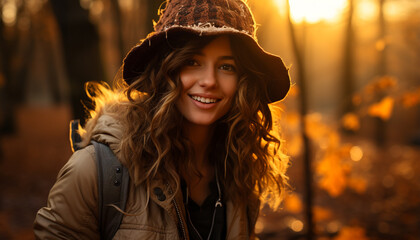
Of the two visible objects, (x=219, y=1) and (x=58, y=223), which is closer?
(x=58, y=223)

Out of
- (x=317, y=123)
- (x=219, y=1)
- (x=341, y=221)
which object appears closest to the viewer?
(x=219, y=1)

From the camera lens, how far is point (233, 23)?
6.88 feet

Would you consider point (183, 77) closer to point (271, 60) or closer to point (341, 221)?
point (271, 60)

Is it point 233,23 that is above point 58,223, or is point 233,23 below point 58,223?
above

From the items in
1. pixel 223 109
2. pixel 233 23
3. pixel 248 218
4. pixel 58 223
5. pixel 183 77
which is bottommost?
pixel 248 218

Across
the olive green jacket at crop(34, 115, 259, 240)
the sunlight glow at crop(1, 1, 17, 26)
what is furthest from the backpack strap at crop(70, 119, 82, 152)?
the sunlight glow at crop(1, 1, 17, 26)

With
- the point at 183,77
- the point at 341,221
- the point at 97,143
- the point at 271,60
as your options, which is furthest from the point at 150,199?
the point at 341,221

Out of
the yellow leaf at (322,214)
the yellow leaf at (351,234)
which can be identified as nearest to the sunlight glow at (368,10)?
the yellow leaf at (322,214)

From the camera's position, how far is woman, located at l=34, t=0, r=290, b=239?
189 cm

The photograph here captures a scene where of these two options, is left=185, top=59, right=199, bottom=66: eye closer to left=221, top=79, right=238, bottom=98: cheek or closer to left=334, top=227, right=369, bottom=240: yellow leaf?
left=221, top=79, right=238, bottom=98: cheek

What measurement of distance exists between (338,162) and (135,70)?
3.24 m

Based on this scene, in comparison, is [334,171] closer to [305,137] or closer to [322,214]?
[305,137]

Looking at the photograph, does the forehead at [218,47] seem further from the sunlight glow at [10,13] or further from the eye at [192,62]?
the sunlight glow at [10,13]

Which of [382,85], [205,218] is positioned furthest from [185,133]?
[382,85]
